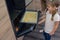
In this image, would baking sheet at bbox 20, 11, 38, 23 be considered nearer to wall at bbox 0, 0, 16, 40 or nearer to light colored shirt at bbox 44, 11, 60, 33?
light colored shirt at bbox 44, 11, 60, 33

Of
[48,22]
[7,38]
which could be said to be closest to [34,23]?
[48,22]

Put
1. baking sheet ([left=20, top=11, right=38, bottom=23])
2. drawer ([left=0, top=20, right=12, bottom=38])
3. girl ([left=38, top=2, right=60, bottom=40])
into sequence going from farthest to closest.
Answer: baking sheet ([left=20, top=11, right=38, bottom=23]), girl ([left=38, top=2, right=60, bottom=40]), drawer ([left=0, top=20, right=12, bottom=38])

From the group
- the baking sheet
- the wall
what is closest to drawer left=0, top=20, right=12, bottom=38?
the wall

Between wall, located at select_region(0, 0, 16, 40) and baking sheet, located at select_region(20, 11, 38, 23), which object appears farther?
baking sheet, located at select_region(20, 11, 38, 23)

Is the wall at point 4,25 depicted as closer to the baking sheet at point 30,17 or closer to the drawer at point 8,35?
the drawer at point 8,35

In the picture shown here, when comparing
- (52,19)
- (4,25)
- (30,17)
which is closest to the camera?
(4,25)

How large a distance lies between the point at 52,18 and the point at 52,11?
10 cm

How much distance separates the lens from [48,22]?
6.59 ft

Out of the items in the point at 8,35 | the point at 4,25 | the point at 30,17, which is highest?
the point at 4,25

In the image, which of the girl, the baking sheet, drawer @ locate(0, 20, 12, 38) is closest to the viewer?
drawer @ locate(0, 20, 12, 38)

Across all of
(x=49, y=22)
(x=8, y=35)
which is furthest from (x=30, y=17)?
(x=8, y=35)

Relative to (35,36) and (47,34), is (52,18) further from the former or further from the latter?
(35,36)

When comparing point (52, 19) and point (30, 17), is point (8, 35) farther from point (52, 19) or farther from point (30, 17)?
point (30, 17)

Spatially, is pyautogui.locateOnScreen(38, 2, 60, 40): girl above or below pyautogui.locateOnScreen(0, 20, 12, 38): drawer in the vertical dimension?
below
